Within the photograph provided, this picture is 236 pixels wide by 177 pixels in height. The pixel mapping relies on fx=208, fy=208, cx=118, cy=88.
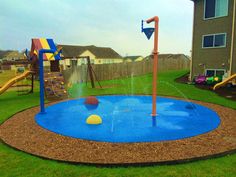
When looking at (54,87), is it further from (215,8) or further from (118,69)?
(215,8)

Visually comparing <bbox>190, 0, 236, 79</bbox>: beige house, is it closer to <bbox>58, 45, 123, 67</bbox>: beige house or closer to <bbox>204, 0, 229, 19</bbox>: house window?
<bbox>204, 0, 229, 19</bbox>: house window

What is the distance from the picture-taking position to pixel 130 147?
5070mm

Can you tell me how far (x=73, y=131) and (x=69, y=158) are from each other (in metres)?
2.07

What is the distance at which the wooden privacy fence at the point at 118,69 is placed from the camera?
2106 centimetres

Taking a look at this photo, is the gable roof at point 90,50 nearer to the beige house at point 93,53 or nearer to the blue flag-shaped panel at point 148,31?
the beige house at point 93,53

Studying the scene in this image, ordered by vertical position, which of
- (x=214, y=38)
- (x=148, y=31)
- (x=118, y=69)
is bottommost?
(x=118, y=69)

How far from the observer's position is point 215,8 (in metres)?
16.8

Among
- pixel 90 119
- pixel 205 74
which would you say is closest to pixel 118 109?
pixel 90 119

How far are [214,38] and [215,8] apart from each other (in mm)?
2370

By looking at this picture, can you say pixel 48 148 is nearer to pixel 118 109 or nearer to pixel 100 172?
pixel 100 172

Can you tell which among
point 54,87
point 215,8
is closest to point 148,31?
point 54,87

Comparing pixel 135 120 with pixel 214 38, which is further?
pixel 214 38

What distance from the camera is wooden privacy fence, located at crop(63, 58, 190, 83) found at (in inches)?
829

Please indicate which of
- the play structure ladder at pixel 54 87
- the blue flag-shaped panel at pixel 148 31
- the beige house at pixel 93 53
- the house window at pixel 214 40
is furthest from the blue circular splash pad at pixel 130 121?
the beige house at pixel 93 53
